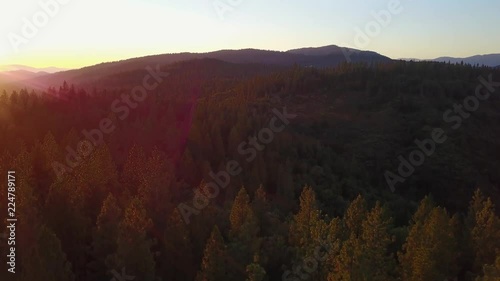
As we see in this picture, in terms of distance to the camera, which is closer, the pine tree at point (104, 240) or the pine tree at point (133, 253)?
the pine tree at point (133, 253)

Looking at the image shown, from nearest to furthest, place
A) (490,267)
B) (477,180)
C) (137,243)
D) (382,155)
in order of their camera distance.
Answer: (490,267) < (137,243) < (477,180) < (382,155)

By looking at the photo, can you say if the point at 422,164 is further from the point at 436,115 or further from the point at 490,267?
the point at 490,267

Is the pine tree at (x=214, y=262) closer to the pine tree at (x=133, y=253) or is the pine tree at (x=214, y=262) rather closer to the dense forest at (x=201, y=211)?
the dense forest at (x=201, y=211)

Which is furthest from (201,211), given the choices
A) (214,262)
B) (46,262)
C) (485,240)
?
(485,240)

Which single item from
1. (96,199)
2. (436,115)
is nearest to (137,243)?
(96,199)

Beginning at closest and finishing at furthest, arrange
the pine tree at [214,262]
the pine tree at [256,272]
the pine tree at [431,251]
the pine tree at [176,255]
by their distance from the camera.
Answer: the pine tree at [431,251]
the pine tree at [256,272]
the pine tree at [214,262]
the pine tree at [176,255]

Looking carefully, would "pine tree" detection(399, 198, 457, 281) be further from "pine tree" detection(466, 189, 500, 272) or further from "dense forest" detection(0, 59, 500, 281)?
"pine tree" detection(466, 189, 500, 272)

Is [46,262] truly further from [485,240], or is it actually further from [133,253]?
[485,240]

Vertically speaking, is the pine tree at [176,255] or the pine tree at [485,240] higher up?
the pine tree at [485,240]

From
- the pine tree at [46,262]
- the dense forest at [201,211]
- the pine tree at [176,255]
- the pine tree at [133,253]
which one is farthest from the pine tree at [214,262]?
the pine tree at [46,262]

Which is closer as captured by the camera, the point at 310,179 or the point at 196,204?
the point at 196,204

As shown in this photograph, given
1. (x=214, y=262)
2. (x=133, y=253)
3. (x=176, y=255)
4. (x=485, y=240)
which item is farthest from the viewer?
(x=176, y=255)
